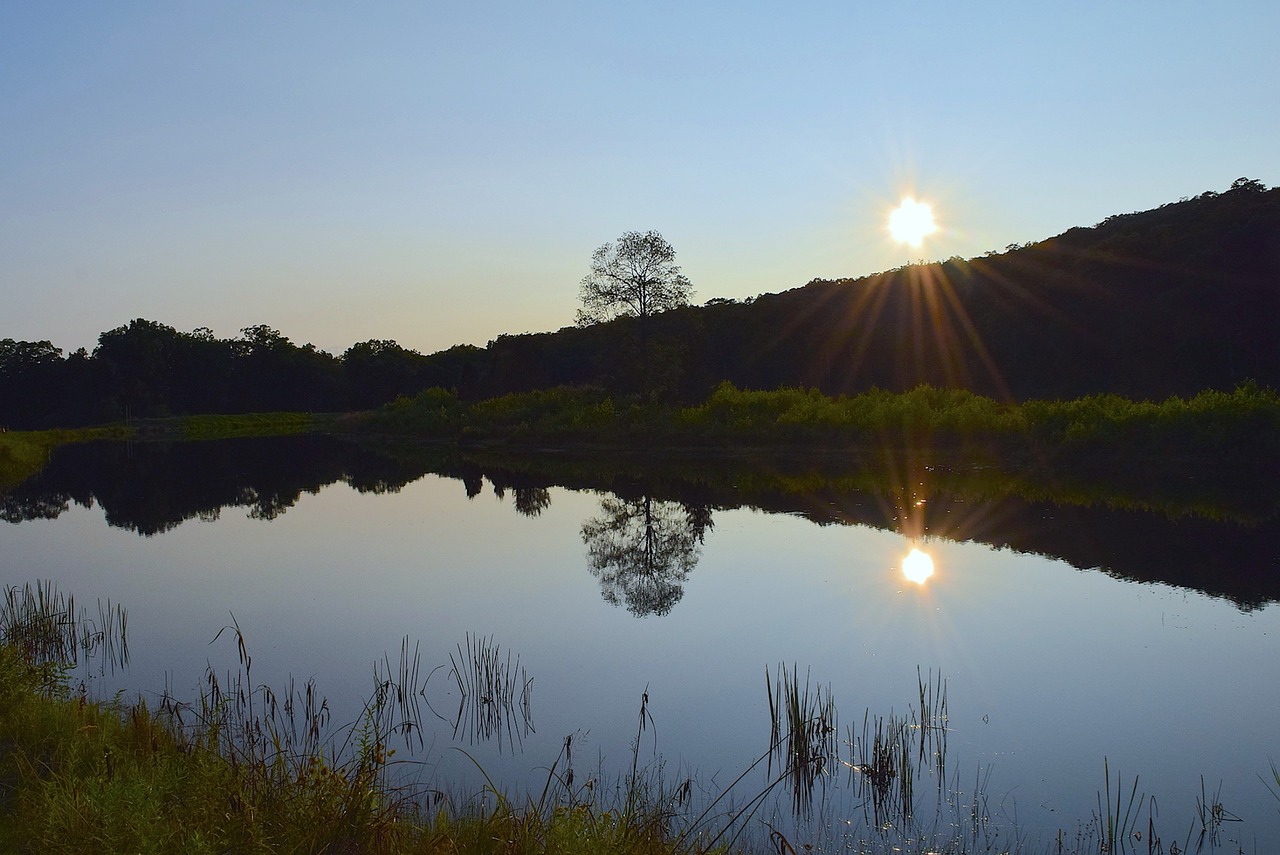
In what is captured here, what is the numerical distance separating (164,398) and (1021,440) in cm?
7941

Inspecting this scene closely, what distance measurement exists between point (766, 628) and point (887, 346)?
51021 mm

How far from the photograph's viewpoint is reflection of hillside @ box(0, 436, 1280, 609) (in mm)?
13633

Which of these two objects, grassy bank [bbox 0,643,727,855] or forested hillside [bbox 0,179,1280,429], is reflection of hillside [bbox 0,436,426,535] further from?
grassy bank [bbox 0,643,727,855]

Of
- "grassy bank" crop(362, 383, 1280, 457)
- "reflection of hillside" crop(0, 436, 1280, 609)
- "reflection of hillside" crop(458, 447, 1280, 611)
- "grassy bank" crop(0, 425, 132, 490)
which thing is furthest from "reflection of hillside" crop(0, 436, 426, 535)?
"grassy bank" crop(362, 383, 1280, 457)

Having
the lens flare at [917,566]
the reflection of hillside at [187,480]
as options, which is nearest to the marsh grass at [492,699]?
the lens flare at [917,566]

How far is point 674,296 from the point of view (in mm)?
40625

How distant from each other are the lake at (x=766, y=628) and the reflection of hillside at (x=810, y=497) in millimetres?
134

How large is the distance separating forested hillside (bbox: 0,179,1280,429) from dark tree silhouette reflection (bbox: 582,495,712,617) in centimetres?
1966

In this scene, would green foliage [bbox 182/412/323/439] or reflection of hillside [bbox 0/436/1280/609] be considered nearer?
reflection of hillside [bbox 0/436/1280/609]

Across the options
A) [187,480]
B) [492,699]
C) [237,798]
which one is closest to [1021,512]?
[492,699]

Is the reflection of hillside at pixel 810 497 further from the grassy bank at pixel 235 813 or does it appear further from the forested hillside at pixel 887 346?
the forested hillside at pixel 887 346

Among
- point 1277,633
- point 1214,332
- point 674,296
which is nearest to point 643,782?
point 1277,633

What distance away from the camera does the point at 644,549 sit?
1631cm

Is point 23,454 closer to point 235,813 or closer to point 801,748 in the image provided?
point 235,813
